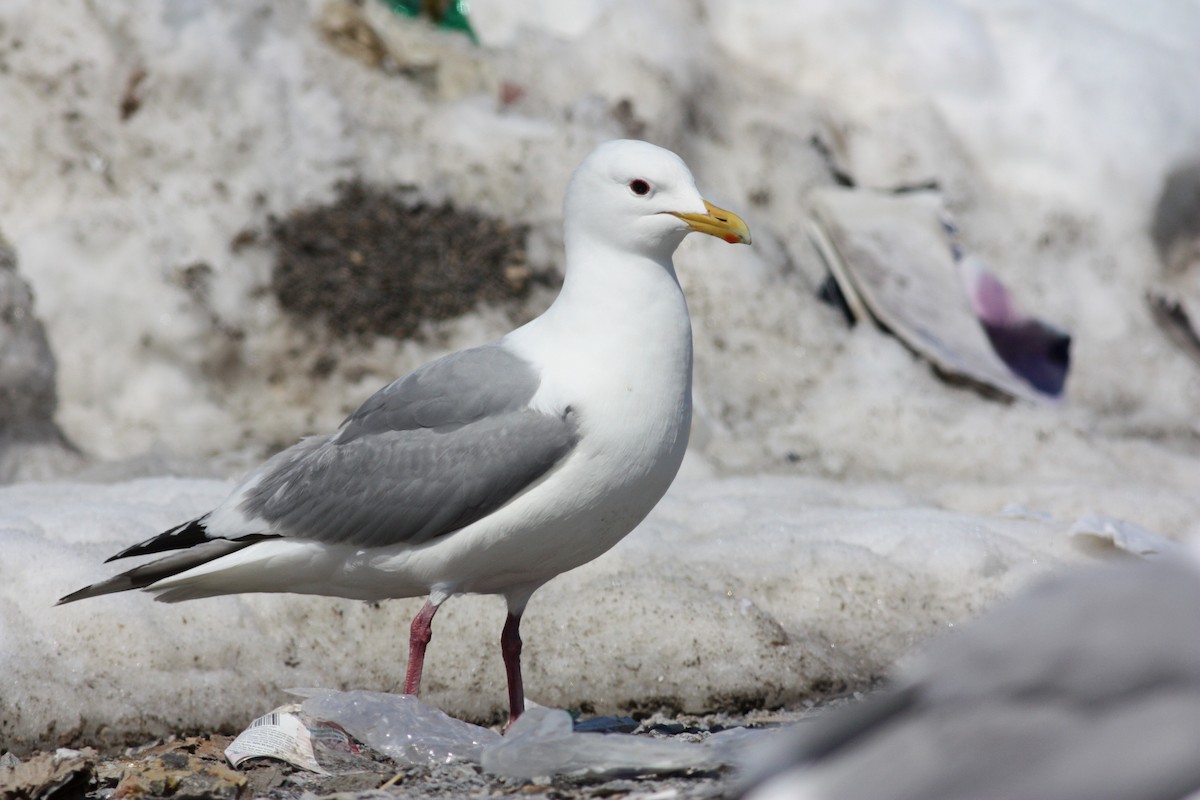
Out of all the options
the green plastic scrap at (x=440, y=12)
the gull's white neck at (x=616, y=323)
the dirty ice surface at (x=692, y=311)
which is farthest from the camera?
the green plastic scrap at (x=440, y=12)

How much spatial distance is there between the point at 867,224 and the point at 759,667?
11.8ft

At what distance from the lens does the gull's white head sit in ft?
12.8

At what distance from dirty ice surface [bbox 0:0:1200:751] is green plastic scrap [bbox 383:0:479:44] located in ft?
0.57

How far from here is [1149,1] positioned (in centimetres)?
920

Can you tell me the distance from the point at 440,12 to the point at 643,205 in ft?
14.7

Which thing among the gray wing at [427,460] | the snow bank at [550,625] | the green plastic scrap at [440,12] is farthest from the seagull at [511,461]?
the green plastic scrap at [440,12]

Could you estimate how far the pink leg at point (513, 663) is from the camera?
12.9 feet

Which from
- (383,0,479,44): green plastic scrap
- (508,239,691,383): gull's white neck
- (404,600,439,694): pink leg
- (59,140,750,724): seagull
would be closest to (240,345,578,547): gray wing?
(59,140,750,724): seagull

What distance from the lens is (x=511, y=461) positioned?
3.60 metres

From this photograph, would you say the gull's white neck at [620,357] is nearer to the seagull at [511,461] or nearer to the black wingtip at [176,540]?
the seagull at [511,461]

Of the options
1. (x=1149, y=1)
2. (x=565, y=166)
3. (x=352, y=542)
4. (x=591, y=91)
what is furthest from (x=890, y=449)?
(x=1149, y=1)

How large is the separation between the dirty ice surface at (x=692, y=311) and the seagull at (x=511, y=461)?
51 centimetres

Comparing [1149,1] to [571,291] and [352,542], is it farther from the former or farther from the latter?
[352,542]

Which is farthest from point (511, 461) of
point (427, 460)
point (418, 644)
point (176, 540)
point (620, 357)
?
point (176, 540)
